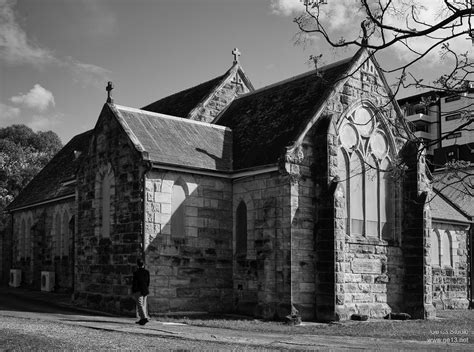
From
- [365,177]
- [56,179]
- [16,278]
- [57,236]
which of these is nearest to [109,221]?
[365,177]

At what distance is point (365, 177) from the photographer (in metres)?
24.7

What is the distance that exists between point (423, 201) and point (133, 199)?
38.5 feet

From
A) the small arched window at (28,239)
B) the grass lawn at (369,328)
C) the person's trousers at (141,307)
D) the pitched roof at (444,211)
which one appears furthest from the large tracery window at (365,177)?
the small arched window at (28,239)

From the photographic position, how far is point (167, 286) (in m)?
22.1

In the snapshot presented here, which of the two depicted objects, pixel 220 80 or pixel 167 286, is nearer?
pixel 167 286

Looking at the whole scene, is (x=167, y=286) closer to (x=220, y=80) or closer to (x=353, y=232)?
(x=353, y=232)

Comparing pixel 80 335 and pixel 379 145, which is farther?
pixel 379 145

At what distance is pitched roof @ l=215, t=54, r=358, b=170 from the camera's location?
76.4 feet

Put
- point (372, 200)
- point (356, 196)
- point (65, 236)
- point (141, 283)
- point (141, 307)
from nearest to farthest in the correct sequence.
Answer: point (141, 307) < point (141, 283) < point (356, 196) < point (372, 200) < point (65, 236)

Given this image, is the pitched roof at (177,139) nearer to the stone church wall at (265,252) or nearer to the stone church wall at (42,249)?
the stone church wall at (265,252)

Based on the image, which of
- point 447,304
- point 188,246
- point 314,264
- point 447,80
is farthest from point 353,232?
point 447,80

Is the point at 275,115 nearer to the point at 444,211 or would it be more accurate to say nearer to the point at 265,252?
the point at 265,252

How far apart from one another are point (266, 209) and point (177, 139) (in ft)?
16.1

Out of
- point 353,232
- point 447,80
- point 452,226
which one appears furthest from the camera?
point 452,226
